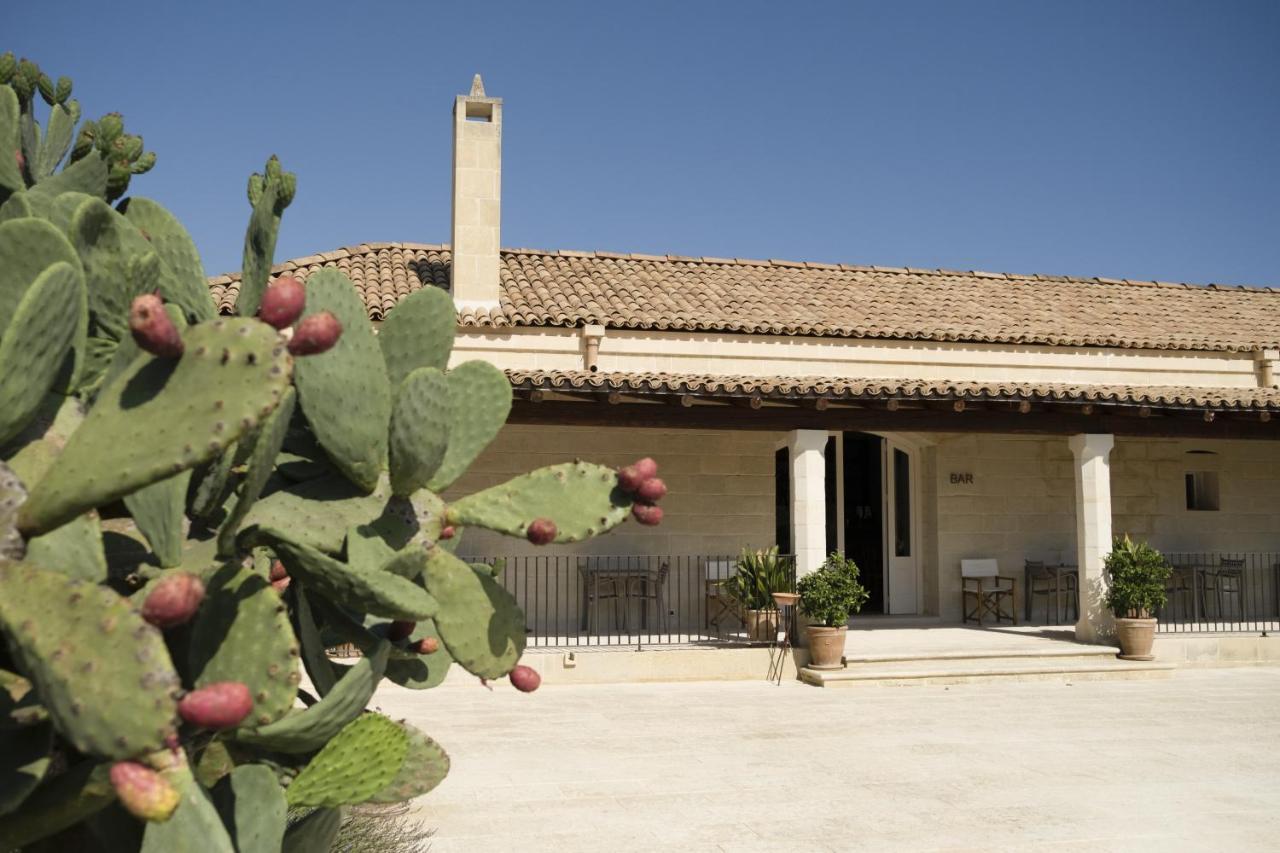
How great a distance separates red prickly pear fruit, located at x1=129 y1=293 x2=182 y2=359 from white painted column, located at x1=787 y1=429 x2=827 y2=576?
10896 millimetres

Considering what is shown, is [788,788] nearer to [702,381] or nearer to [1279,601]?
[702,381]

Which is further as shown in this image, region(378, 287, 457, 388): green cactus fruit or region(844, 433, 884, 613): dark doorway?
region(844, 433, 884, 613): dark doorway

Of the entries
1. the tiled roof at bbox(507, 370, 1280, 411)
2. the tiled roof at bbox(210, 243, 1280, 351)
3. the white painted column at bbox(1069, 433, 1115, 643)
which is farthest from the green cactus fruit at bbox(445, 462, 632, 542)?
the white painted column at bbox(1069, 433, 1115, 643)

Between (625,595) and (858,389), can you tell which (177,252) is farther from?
(625,595)

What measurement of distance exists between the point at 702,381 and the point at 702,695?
10.6 ft

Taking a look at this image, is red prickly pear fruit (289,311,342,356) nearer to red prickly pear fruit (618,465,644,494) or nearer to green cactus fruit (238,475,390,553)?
green cactus fruit (238,475,390,553)

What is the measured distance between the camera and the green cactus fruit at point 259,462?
2217 millimetres

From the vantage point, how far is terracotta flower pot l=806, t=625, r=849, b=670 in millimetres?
11680

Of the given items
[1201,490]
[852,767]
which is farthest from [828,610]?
[1201,490]

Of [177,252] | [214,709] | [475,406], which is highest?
[177,252]

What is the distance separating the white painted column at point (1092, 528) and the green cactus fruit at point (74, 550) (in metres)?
13.0

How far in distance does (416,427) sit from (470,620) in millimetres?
498

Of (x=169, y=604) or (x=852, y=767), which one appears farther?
(x=852, y=767)

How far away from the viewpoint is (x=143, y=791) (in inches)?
59.6
